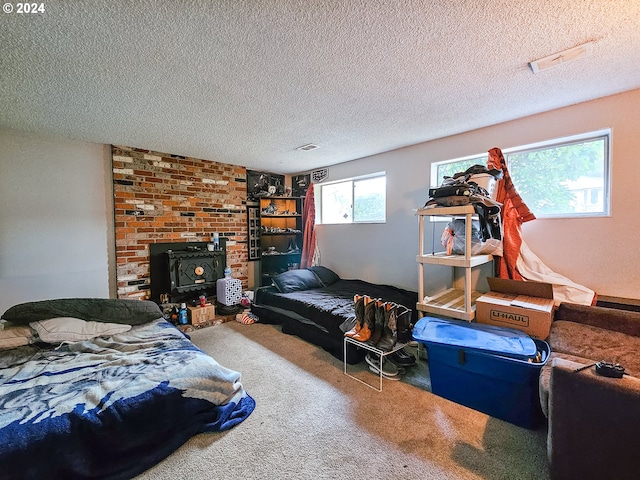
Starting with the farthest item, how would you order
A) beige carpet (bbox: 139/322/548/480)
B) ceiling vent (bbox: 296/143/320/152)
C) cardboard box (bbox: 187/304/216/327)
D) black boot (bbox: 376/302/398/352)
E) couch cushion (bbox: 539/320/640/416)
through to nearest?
cardboard box (bbox: 187/304/216/327)
ceiling vent (bbox: 296/143/320/152)
black boot (bbox: 376/302/398/352)
couch cushion (bbox: 539/320/640/416)
beige carpet (bbox: 139/322/548/480)

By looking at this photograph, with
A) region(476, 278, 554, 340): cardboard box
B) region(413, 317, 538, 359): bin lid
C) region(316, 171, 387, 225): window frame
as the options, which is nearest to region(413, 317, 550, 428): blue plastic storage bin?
region(413, 317, 538, 359): bin lid

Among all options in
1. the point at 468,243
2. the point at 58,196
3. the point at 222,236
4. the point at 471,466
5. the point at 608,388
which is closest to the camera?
the point at 608,388

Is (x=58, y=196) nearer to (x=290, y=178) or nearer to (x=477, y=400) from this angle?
(x=290, y=178)

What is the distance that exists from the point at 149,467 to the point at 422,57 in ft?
9.03

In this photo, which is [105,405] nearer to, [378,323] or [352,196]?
[378,323]

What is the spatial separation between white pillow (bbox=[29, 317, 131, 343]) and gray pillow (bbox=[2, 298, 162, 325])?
Answer: 6cm

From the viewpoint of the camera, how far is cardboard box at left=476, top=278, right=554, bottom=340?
1.88 meters

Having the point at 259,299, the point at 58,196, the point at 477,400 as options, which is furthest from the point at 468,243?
the point at 58,196

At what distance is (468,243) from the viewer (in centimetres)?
208

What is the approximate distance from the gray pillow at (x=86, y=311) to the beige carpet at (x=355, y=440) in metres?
1.25

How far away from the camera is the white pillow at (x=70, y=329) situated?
81.2 inches

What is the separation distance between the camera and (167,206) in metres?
3.64

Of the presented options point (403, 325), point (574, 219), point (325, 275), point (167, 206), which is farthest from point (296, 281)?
point (574, 219)

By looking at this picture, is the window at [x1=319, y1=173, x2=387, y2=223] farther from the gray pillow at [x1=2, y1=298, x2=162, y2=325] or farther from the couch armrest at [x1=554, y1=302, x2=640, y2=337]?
the gray pillow at [x1=2, y1=298, x2=162, y2=325]
